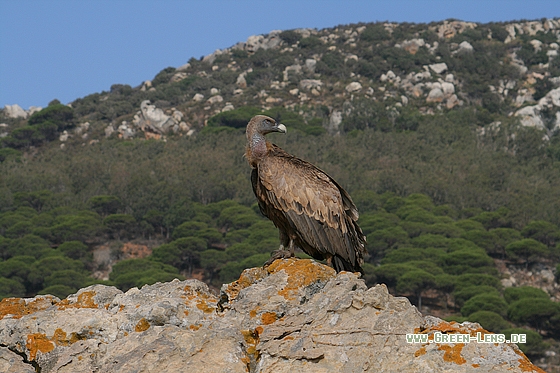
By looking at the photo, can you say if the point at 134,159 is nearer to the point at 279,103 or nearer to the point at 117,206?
the point at 117,206

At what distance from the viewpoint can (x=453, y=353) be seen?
14.6 ft

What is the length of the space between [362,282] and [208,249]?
42555mm

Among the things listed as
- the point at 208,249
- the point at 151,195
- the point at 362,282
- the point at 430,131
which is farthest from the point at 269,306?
the point at 430,131

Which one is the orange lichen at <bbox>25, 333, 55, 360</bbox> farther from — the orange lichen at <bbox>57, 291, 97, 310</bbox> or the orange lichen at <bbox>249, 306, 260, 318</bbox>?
the orange lichen at <bbox>249, 306, 260, 318</bbox>

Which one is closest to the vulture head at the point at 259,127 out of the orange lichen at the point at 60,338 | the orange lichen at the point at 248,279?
the orange lichen at the point at 248,279

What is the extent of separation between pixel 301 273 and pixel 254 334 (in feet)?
2.44

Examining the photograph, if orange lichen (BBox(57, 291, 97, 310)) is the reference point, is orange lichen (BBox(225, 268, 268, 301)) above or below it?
above

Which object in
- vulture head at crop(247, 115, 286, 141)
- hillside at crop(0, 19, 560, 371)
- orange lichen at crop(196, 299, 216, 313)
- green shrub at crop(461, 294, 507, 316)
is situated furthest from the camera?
hillside at crop(0, 19, 560, 371)

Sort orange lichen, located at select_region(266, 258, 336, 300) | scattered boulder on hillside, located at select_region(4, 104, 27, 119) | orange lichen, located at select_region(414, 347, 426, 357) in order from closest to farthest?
orange lichen, located at select_region(414, 347, 426, 357) → orange lichen, located at select_region(266, 258, 336, 300) → scattered boulder on hillside, located at select_region(4, 104, 27, 119)

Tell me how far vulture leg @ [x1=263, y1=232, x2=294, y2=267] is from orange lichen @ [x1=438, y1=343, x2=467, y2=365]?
2006 millimetres

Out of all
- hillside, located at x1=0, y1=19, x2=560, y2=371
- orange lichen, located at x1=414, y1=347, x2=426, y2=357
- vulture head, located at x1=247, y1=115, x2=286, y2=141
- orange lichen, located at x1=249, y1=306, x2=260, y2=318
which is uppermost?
vulture head, located at x1=247, y1=115, x2=286, y2=141

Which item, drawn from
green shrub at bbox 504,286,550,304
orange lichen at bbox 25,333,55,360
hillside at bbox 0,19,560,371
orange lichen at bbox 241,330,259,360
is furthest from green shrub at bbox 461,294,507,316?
orange lichen at bbox 25,333,55,360

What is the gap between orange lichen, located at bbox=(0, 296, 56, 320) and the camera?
18.4 feet

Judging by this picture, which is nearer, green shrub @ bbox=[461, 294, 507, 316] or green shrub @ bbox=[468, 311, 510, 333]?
green shrub @ bbox=[468, 311, 510, 333]
